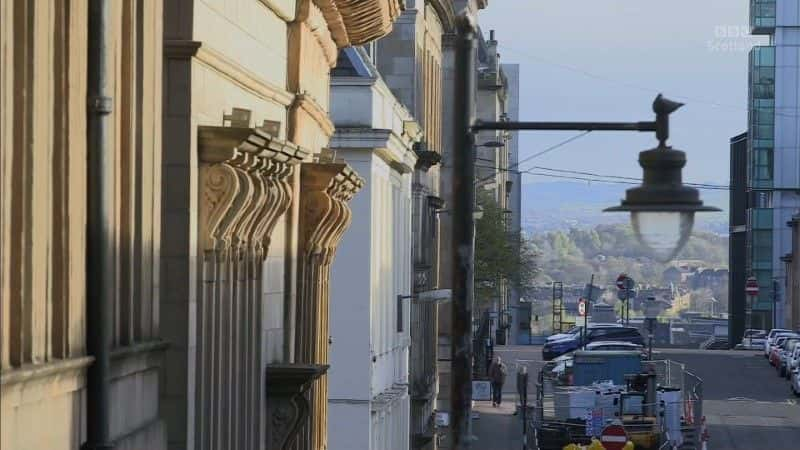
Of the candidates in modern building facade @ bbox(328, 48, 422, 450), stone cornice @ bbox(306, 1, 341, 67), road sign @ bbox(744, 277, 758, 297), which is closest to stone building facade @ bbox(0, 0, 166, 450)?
stone cornice @ bbox(306, 1, 341, 67)

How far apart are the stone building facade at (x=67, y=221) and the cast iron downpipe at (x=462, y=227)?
1747mm

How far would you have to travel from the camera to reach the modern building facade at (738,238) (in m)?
127

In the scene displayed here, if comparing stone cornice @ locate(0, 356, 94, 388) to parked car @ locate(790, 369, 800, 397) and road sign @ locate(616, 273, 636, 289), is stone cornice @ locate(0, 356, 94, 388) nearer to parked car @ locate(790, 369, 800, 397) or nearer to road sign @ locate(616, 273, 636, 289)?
road sign @ locate(616, 273, 636, 289)

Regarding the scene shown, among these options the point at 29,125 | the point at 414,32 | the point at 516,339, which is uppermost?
the point at 414,32

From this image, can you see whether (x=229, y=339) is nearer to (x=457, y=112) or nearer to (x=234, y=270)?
(x=234, y=270)

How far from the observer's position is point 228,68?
14766 millimetres

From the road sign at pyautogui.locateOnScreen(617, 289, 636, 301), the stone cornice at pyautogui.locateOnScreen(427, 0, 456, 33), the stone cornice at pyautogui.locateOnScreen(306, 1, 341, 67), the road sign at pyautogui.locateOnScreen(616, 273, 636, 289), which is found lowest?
the road sign at pyautogui.locateOnScreen(617, 289, 636, 301)

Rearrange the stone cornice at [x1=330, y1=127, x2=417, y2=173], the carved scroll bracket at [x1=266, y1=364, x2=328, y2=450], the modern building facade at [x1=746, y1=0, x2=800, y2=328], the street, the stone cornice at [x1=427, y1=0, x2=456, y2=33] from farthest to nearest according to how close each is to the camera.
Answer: the modern building facade at [x1=746, y1=0, x2=800, y2=328] → the stone cornice at [x1=427, y1=0, x2=456, y2=33] → the street → the stone cornice at [x1=330, y1=127, x2=417, y2=173] → the carved scroll bracket at [x1=266, y1=364, x2=328, y2=450]

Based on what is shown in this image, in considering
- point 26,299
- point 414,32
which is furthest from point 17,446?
point 414,32

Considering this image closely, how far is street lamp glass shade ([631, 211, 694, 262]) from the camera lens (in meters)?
9.88

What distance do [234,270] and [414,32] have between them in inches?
1218

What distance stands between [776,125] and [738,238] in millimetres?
16055

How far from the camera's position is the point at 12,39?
9.11 metres

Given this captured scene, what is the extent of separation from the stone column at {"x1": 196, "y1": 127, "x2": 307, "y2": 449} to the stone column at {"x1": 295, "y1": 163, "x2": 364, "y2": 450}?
238 cm
